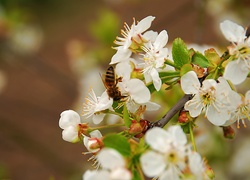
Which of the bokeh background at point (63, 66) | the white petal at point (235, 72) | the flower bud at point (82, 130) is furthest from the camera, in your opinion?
the bokeh background at point (63, 66)

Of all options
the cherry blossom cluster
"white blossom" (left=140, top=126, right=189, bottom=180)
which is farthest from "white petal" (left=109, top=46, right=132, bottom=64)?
"white blossom" (left=140, top=126, right=189, bottom=180)

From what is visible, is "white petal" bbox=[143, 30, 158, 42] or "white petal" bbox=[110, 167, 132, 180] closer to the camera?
"white petal" bbox=[110, 167, 132, 180]

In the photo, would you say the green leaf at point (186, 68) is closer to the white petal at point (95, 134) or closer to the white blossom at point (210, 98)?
the white blossom at point (210, 98)

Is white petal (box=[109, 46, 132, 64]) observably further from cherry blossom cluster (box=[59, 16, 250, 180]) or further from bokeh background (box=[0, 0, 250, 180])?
bokeh background (box=[0, 0, 250, 180])

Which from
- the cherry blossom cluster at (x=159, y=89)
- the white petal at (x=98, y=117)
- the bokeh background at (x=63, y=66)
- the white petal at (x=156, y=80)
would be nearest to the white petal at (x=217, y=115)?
the cherry blossom cluster at (x=159, y=89)

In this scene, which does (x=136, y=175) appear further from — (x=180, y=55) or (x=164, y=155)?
(x=180, y=55)
